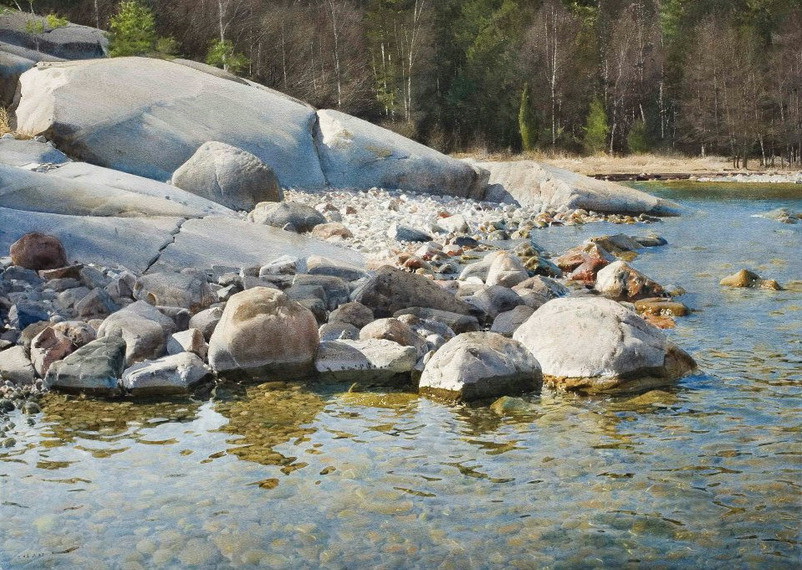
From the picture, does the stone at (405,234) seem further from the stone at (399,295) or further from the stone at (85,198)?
the stone at (399,295)

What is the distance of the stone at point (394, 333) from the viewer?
24.5 ft

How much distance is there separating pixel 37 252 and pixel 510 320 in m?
4.63

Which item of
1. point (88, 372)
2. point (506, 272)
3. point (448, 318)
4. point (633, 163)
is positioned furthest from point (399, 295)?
point (633, 163)

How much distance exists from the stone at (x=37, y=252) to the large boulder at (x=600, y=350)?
4759 millimetres

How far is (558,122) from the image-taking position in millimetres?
46469

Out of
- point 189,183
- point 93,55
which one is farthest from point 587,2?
point 189,183

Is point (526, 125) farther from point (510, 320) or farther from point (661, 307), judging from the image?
point (510, 320)

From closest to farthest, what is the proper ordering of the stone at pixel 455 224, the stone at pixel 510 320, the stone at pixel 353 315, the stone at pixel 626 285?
the stone at pixel 353 315 < the stone at pixel 510 320 < the stone at pixel 626 285 < the stone at pixel 455 224

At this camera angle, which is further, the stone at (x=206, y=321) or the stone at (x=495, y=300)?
the stone at (x=495, y=300)

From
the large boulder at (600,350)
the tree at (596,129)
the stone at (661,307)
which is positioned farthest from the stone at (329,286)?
the tree at (596,129)

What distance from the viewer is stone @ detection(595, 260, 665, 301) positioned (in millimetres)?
10547

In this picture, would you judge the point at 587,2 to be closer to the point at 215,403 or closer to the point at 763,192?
the point at 763,192

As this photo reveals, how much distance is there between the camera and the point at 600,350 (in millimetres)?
6645

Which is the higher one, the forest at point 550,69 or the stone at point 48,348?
the forest at point 550,69
